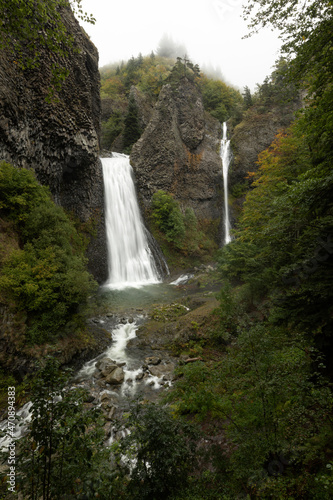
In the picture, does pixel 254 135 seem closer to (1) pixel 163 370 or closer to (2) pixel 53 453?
(1) pixel 163 370

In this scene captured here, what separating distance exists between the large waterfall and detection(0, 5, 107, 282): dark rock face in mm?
963

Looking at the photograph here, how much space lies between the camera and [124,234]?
2070cm

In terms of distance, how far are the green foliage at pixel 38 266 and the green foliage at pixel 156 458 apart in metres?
5.24

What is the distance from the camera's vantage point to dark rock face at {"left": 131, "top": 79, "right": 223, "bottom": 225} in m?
24.1

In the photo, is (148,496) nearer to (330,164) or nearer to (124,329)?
(330,164)

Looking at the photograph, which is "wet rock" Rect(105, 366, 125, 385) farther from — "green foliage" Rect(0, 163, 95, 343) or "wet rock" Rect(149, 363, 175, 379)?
"green foliage" Rect(0, 163, 95, 343)

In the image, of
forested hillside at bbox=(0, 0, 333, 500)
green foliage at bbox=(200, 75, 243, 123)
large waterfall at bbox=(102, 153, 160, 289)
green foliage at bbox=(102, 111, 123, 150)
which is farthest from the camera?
green foliage at bbox=(200, 75, 243, 123)

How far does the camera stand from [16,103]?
10.3 meters

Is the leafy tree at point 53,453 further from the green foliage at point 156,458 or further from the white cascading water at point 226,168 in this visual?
the white cascading water at point 226,168

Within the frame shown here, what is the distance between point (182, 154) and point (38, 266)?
23.2 metres

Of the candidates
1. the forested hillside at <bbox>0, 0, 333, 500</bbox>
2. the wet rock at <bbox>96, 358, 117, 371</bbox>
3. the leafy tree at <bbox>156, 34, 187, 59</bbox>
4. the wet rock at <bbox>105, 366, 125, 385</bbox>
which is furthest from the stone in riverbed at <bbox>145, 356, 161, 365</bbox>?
the leafy tree at <bbox>156, 34, 187, 59</bbox>

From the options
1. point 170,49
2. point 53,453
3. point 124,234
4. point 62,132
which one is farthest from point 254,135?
point 170,49

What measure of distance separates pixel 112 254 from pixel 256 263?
13867mm

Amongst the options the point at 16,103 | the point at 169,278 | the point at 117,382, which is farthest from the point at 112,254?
the point at 117,382
